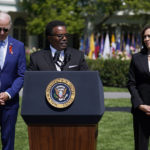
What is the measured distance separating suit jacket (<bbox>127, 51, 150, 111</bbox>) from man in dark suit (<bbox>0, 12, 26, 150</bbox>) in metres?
1.22

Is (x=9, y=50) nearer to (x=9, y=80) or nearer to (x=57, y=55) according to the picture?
(x=9, y=80)

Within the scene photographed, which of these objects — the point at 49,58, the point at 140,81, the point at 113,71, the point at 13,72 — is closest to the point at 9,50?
the point at 13,72

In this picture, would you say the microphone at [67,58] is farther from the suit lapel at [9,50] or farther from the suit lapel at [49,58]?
the suit lapel at [9,50]

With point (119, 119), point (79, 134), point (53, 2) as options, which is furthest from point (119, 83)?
point (79, 134)

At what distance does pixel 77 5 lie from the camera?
2823cm

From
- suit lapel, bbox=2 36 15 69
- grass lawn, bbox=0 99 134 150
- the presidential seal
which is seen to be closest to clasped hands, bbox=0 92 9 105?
suit lapel, bbox=2 36 15 69

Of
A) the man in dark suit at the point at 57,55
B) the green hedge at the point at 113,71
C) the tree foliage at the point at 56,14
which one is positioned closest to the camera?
the man in dark suit at the point at 57,55

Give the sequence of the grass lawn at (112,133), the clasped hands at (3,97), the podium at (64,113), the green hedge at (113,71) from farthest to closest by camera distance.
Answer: the green hedge at (113,71), the grass lawn at (112,133), the clasped hands at (3,97), the podium at (64,113)

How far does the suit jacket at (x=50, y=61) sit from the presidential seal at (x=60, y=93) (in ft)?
1.48

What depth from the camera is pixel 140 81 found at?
14.0ft

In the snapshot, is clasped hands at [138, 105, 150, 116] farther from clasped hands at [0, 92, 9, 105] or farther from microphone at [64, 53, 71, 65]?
clasped hands at [0, 92, 9, 105]

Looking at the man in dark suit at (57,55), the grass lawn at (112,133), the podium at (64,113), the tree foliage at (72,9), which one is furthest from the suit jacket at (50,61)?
the tree foliage at (72,9)

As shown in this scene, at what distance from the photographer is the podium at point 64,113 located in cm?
320

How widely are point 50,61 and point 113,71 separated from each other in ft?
41.9
